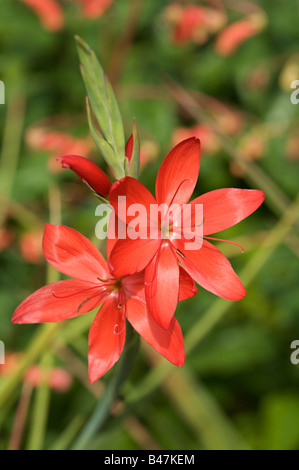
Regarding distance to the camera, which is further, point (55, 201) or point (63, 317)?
point (55, 201)

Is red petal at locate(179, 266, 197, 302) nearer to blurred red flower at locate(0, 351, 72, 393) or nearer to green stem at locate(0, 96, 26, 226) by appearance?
blurred red flower at locate(0, 351, 72, 393)

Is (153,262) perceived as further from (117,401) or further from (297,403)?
(297,403)

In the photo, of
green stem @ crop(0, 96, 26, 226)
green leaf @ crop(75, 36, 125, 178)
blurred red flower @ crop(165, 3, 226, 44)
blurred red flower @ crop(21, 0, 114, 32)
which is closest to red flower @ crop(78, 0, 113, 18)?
blurred red flower @ crop(21, 0, 114, 32)

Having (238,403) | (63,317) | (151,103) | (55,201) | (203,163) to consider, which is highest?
(151,103)

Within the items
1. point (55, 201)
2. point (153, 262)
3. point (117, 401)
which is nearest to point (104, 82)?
point (153, 262)

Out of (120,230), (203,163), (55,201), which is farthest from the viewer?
(203,163)

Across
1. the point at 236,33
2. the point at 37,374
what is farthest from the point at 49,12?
the point at 37,374

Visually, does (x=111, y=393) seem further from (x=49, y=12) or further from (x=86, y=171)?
(x=49, y=12)

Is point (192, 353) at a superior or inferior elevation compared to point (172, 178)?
inferior
